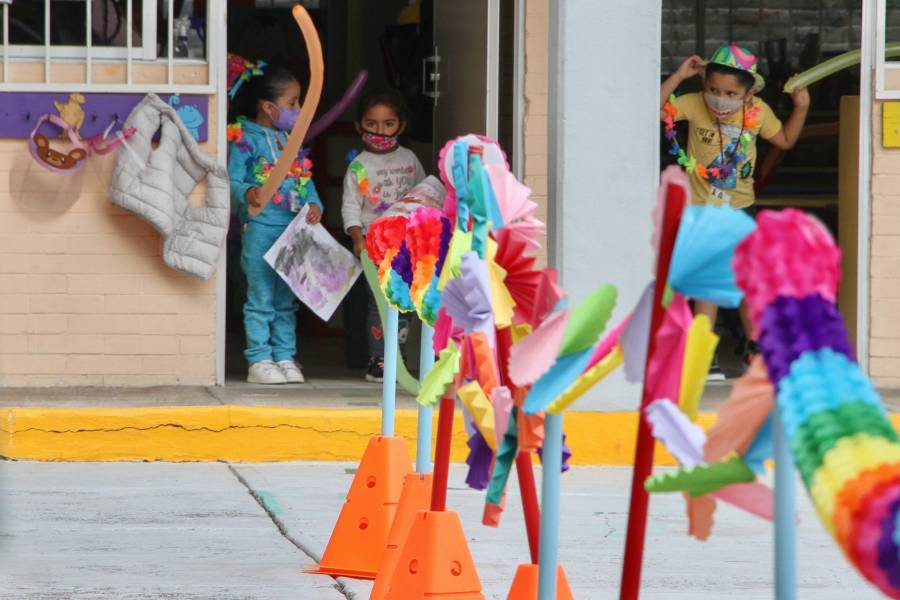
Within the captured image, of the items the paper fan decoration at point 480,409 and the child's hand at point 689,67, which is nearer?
the paper fan decoration at point 480,409

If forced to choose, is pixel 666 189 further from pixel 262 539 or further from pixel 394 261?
pixel 262 539

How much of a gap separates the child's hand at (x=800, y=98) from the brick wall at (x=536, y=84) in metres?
1.62

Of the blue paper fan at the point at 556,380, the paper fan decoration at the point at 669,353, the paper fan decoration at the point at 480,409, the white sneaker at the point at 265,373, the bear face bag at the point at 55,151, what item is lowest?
the white sneaker at the point at 265,373

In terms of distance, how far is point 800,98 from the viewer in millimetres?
10133

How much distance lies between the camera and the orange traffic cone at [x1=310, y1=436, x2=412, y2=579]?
18.4 feet

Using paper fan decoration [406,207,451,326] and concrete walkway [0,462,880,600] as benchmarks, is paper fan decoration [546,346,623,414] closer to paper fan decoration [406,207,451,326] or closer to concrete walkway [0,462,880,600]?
paper fan decoration [406,207,451,326]

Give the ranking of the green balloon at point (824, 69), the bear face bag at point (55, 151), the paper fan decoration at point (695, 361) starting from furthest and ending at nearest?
1. the green balloon at point (824, 69)
2. the bear face bag at point (55, 151)
3. the paper fan decoration at point (695, 361)

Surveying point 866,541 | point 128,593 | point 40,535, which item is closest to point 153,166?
point 40,535

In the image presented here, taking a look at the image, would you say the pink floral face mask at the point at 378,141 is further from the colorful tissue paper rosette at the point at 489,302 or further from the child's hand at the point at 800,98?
the colorful tissue paper rosette at the point at 489,302

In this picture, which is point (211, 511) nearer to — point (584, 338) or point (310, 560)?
point (310, 560)

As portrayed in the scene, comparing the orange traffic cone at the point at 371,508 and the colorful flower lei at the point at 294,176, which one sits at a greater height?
the colorful flower lei at the point at 294,176

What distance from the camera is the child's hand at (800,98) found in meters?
10.1

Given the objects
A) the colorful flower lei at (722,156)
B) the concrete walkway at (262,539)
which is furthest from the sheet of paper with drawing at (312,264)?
the colorful flower lei at (722,156)

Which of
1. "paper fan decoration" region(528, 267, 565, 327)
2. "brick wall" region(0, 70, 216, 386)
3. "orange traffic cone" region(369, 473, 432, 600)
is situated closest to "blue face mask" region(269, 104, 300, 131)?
"brick wall" region(0, 70, 216, 386)
